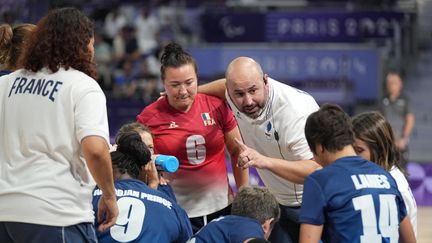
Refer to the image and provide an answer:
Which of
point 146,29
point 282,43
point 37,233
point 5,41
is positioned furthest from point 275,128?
point 146,29

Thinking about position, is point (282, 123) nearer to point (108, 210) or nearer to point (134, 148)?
point (134, 148)

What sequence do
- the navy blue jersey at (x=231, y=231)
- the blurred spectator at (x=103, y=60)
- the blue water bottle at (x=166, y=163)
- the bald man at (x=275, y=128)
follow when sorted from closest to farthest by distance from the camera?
1. the navy blue jersey at (x=231, y=231)
2. the bald man at (x=275, y=128)
3. the blue water bottle at (x=166, y=163)
4. the blurred spectator at (x=103, y=60)

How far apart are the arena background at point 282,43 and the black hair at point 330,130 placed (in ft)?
31.4

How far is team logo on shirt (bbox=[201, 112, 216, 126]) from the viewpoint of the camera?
19.4ft

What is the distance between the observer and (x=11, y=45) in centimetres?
521

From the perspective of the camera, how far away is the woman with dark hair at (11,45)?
5164mm

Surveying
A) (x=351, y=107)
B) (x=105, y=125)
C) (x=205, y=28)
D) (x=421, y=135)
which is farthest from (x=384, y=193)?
(x=205, y=28)

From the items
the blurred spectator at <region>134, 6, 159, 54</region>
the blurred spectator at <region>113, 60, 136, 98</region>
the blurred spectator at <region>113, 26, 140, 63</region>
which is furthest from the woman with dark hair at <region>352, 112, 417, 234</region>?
the blurred spectator at <region>134, 6, 159, 54</region>

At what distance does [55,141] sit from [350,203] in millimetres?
1352

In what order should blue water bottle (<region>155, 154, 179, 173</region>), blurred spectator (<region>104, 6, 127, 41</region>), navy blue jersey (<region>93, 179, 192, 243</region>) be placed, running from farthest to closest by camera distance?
→ blurred spectator (<region>104, 6, 127, 41</region>)
blue water bottle (<region>155, 154, 179, 173</region>)
navy blue jersey (<region>93, 179, 192, 243</region>)

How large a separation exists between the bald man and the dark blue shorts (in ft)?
3.48

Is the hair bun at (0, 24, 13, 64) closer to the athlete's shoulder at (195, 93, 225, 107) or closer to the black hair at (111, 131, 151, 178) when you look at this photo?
the black hair at (111, 131, 151, 178)

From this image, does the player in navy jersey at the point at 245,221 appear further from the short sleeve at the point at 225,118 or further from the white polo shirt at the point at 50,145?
the short sleeve at the point at 225,118

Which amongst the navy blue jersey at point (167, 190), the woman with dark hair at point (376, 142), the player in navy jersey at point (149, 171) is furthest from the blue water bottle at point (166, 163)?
the woman with dark hair at point (376, 142)
